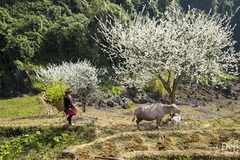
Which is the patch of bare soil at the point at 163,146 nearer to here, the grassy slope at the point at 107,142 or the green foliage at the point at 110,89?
the grassy slope at the point at 107,142

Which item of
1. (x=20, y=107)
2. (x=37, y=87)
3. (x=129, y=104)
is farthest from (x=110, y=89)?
(x=20, y=107)

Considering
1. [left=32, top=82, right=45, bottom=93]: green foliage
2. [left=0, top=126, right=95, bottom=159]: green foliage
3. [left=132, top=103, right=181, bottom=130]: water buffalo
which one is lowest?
[left=32, top=82, right=45, bottom=93]: green foliage

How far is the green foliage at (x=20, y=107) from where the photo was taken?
25.3 meters

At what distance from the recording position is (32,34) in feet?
138

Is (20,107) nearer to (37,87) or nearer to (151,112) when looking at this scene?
(37,87)

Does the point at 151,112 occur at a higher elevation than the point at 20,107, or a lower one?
higher

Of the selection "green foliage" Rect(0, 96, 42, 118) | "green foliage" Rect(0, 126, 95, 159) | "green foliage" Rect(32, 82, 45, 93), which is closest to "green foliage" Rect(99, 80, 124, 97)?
"green foliage" Rect(32, 82, 45, 93)

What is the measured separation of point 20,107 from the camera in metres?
28.1

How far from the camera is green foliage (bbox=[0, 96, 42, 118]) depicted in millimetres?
25281

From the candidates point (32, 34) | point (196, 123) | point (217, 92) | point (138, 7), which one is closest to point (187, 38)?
point (196, 123)

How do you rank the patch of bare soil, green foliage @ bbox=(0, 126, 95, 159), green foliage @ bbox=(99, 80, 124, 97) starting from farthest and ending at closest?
green foliage @ bbox=(99, 80, 124, 97), green foliage @ bbox=(0, 126, 95, 159), the patch of bare soil

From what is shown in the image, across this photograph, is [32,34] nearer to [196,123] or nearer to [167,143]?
[196,123]

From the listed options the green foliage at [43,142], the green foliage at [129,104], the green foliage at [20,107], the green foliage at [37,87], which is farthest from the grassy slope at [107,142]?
the green foliage at [129,104]

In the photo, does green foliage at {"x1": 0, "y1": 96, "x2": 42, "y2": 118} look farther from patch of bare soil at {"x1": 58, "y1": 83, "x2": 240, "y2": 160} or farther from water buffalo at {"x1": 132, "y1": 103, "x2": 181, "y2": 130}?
water buffalo at {"x1": 132, "y1": 103, "x2": 181, "y2": 130}
